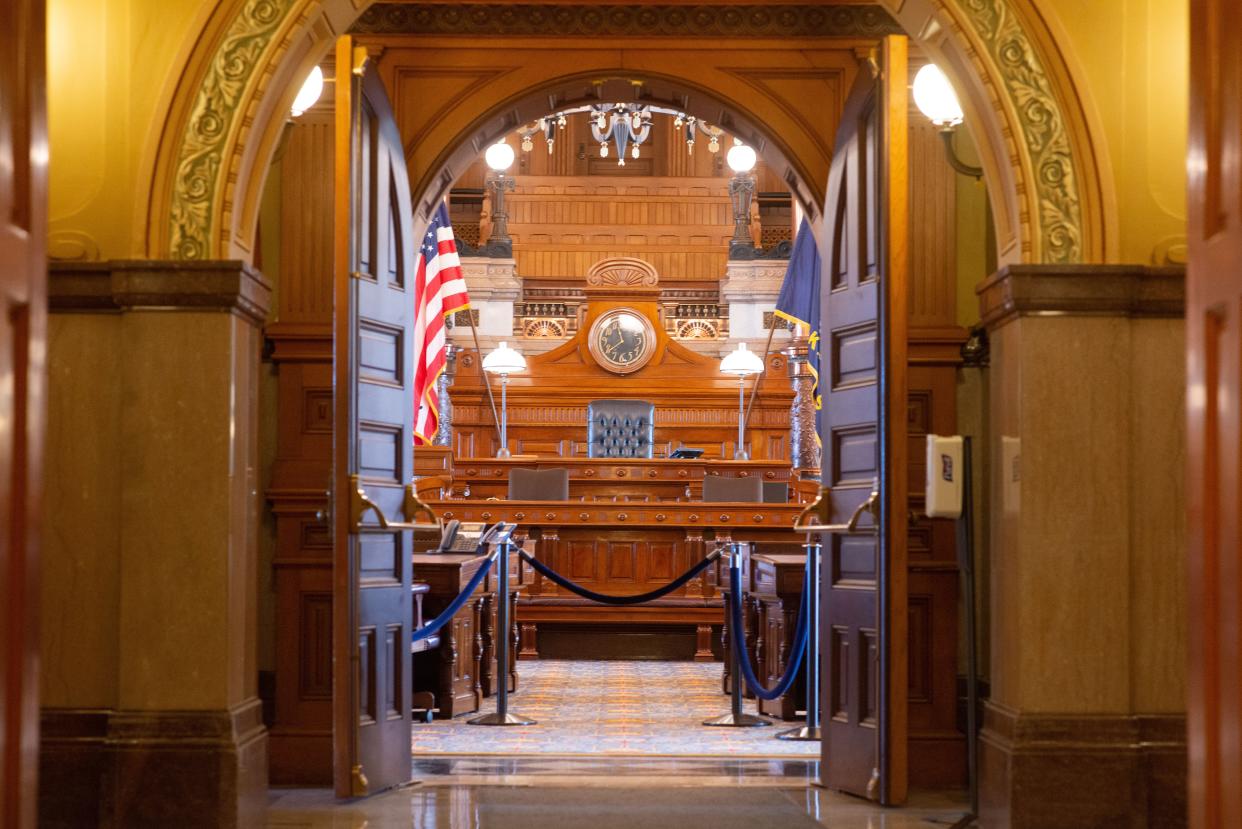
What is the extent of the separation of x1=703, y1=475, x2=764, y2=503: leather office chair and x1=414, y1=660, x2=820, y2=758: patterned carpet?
2203mm

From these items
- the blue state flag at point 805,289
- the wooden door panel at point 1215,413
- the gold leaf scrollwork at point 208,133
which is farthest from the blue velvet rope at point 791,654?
the wooden door panel at point 1215,413

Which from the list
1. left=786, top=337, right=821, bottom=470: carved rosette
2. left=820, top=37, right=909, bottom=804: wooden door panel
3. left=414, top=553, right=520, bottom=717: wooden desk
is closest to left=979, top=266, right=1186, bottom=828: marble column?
left=820, top=37, right=909, bottom=804: wooden door panel

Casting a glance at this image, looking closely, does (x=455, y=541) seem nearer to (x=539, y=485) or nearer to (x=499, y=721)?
(x=499, y=721)

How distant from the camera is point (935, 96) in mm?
5922

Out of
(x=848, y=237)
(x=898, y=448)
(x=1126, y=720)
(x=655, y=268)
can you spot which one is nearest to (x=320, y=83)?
(x=848, y=237)

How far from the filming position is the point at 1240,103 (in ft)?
8.11

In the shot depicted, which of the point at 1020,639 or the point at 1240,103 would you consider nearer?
the point at 1240,103

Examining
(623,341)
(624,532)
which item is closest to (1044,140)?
(624,532)

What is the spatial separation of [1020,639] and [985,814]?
26.2 inches

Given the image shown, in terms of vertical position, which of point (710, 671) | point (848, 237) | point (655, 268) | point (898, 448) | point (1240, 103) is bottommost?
point (710, 671)

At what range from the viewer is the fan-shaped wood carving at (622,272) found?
21.0 meters

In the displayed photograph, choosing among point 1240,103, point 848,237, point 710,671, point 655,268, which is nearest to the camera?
point 1240,103

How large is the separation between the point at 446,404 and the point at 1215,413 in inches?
643

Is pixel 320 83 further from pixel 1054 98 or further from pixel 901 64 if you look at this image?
pixel 1054 98
